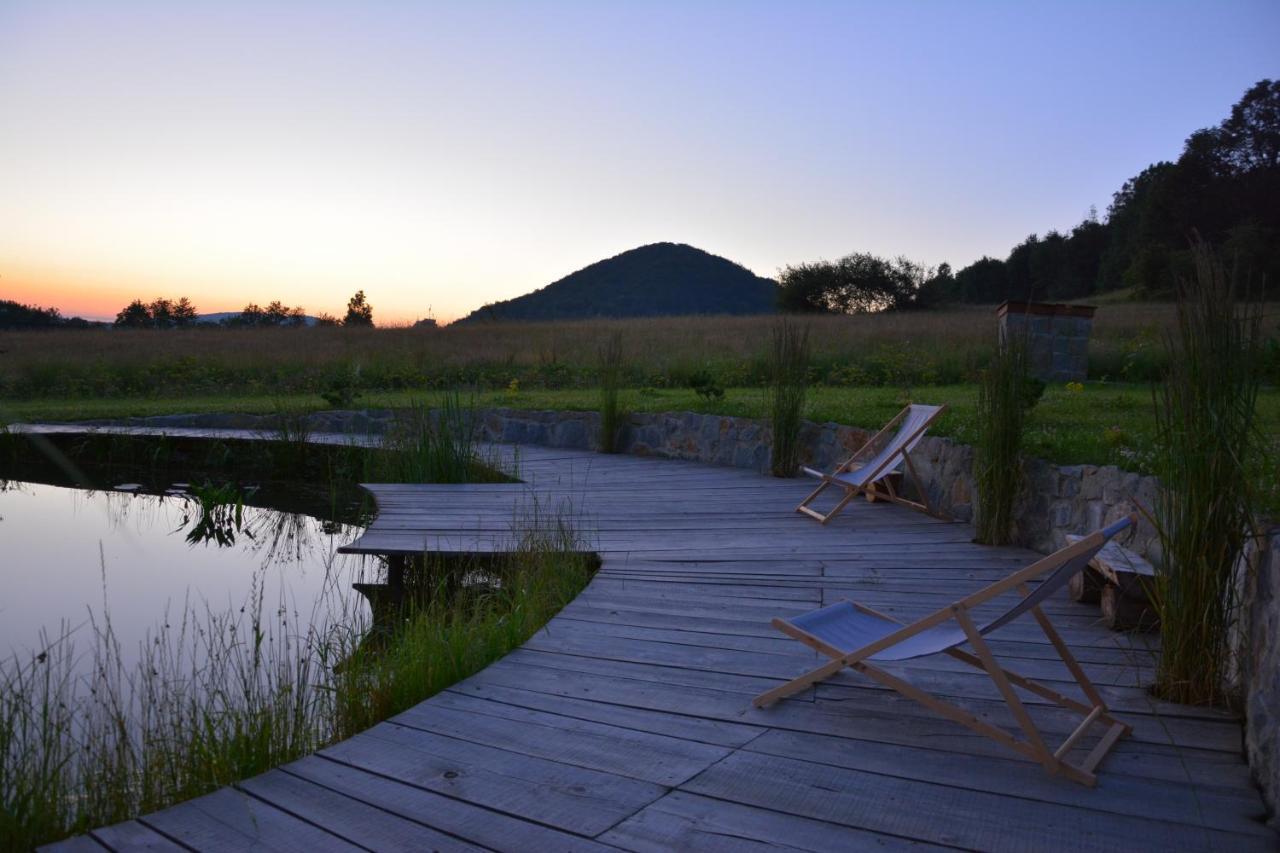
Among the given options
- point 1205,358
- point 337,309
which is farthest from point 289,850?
point 337,309

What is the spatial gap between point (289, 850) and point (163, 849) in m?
0.25

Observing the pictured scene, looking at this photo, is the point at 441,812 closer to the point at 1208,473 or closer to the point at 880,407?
the point at 1208,473

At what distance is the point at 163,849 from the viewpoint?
1694mm

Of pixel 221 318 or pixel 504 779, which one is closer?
pixel 504 779

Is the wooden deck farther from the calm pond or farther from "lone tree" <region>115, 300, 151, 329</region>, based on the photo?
"lone tree" <region>115, 300, 151, 329</region>

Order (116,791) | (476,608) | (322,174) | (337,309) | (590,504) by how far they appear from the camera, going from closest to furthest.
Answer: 1. (116,791)
2. (476,608)
3. (590,504)
4. (322,174)
5. (337,309)

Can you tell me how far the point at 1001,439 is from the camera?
14.6 feet

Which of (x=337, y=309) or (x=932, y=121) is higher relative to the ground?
(x=932, y=121)

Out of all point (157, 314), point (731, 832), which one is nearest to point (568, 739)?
point (731, 832)

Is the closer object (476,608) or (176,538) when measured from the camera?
(476,608)

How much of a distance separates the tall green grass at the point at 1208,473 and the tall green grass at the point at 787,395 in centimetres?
421

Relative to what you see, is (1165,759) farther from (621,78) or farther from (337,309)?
(337,309)

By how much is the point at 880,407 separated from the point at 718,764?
6.30 m

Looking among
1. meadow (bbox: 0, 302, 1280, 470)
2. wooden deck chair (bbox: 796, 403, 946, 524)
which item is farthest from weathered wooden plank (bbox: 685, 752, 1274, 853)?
meadow (bbox: 0, 302, 1280, 470)
